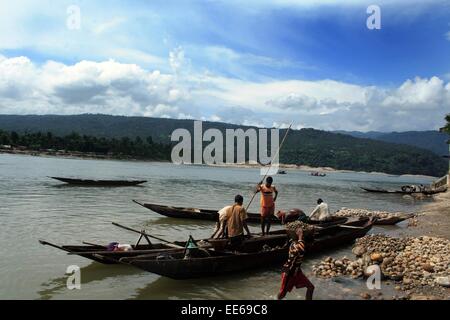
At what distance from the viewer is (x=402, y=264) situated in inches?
432

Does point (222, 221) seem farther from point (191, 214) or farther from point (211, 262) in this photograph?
point (191, 214)

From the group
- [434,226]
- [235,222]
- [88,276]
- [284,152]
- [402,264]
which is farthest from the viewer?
[284,152]

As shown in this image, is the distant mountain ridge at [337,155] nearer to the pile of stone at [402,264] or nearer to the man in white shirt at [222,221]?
the pile of stone at [402,264]

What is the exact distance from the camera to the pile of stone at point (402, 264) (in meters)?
9.81

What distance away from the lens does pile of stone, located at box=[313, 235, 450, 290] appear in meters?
9.81

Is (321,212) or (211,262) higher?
(321,212)

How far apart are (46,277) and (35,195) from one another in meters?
18.3

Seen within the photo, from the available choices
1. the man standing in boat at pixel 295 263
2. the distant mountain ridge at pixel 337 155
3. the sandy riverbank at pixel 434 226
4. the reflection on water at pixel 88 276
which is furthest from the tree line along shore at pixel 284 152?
the man standing in boat at pixel 295 263

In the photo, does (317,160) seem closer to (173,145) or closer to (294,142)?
(294,142)

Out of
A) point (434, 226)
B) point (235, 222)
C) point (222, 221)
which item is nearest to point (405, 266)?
point (235, 222)

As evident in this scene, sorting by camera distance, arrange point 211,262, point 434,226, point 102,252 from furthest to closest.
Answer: point 434,226 < point 211,262 < point 102,252

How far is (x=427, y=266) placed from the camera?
1038cm

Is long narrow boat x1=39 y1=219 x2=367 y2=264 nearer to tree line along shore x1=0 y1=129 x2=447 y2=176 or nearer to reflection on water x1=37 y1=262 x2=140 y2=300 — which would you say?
reflection on water x1=37 y1=262 x2=140 y2=300
